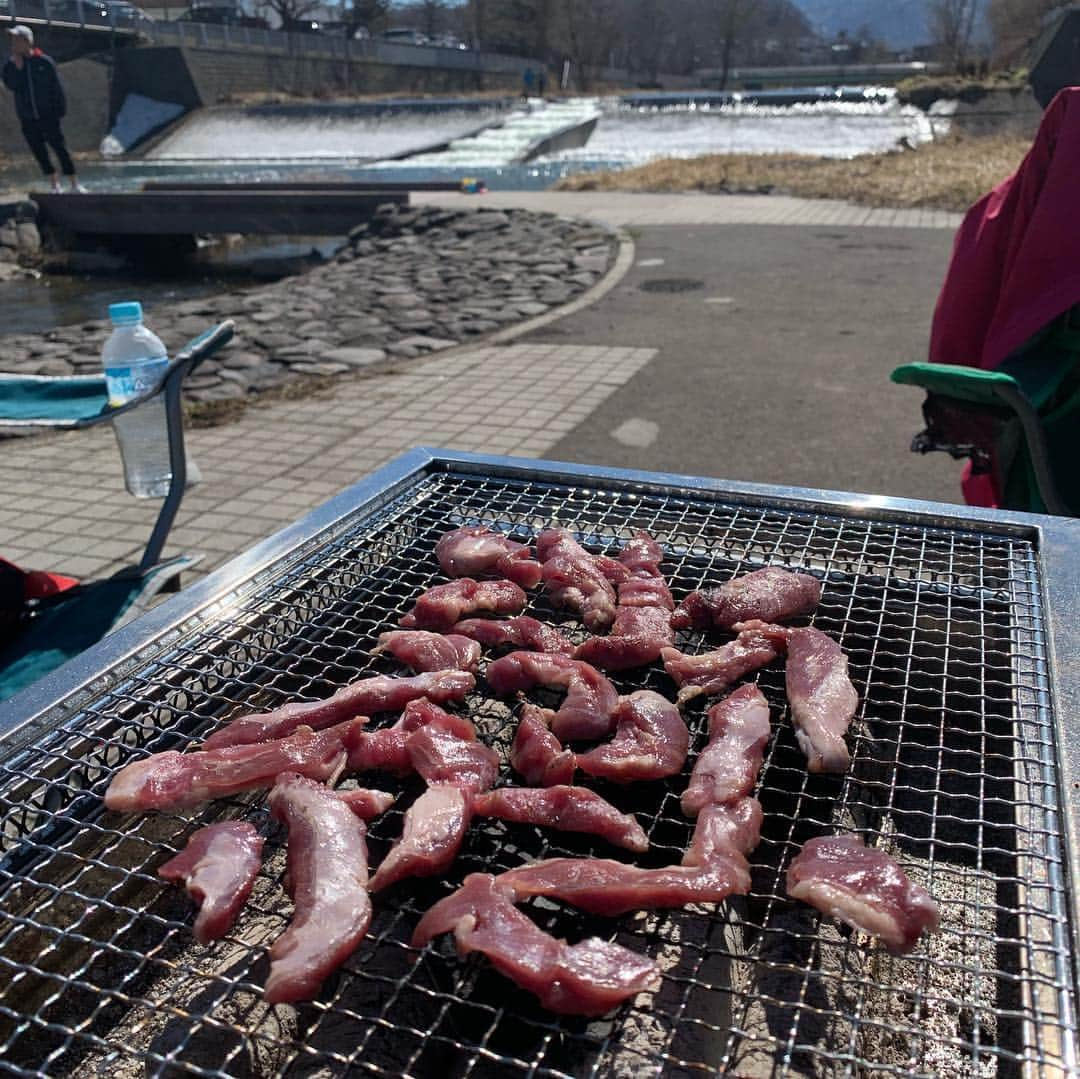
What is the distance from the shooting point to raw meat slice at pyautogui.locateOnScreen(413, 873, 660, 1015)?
4.03 ft

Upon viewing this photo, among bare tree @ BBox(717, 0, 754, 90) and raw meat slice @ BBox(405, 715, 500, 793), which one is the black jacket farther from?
bare tree @ BBox(717, 0, 754, 90)

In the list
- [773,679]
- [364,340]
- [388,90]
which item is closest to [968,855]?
[773,679]

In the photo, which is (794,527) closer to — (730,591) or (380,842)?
(730,591)

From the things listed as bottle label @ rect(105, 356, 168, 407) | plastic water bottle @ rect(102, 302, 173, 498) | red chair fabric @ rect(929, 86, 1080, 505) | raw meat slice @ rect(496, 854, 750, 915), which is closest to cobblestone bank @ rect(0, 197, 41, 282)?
plastic water bottle @ rect(102, 302, 173, 498)

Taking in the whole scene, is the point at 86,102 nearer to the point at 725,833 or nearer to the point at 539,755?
the point at 539,755

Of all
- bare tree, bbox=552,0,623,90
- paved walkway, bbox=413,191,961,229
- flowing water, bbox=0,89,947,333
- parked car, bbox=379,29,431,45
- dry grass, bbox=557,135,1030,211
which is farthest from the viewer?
bare tree, bbox=552,0,623,90

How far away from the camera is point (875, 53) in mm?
86500

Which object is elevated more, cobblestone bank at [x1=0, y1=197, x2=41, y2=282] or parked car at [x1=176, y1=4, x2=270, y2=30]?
parked car at [x1=176, y1=4, x2=270, y2=30]

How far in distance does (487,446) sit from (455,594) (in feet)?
12.8

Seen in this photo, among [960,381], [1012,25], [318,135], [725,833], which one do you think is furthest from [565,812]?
[1012,25]

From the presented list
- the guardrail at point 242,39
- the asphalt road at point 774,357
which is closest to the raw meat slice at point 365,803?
the asphalt road at point 774,357

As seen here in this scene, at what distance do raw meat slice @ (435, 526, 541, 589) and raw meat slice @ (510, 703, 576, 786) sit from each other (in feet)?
1.80

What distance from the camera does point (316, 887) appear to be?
4.59 ft

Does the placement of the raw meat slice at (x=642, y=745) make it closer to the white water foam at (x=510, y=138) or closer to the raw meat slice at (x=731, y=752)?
the raw meat slice at (x=731, y=752)
